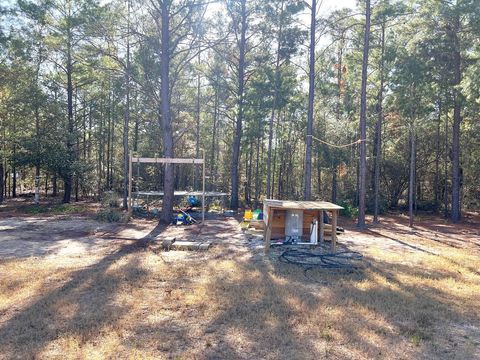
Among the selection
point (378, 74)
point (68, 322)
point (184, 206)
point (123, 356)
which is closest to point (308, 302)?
point (123, 356)

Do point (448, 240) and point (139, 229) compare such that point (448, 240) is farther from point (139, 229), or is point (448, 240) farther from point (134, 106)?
point (134, 106)

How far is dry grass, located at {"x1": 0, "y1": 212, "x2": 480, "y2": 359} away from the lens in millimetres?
3488

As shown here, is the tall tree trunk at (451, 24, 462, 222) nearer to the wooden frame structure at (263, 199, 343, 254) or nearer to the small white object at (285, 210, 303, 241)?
the wooden frame structure at (263, 199, 343, 254)

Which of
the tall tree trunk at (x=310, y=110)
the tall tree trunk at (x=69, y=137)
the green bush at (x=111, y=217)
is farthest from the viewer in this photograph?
the tall tree trunk at (x=69, y=137)

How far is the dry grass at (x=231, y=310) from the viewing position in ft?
11.4

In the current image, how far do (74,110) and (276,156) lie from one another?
12.5 m

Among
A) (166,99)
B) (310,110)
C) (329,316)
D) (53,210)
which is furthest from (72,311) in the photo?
(53,210)

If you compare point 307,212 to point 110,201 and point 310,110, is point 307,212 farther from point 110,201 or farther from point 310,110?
point 110,201

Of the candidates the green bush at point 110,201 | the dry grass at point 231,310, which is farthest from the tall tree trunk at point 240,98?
the dry grass at point 231,310

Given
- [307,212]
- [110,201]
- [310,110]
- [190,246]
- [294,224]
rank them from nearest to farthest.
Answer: [190,246], [294,224], [307,212], [310,110], [110,201]

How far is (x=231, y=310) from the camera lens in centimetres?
445

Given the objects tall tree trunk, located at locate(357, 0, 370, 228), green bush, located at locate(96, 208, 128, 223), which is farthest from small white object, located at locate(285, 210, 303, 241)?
green bush, located at locate(96, 208, 128, 223)

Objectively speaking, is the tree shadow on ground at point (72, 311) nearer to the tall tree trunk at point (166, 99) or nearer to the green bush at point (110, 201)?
the tall tree trunk at point (166, 99)

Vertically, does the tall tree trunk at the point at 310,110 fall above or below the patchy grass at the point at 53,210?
above
